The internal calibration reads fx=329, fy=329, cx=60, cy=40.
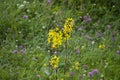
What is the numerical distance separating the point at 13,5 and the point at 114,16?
1.54 meters

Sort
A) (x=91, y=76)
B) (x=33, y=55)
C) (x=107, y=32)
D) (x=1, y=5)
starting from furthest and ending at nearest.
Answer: (x=1, y=5) → (x=107, y=32) → (x=33, y=55) → (x=91, y=76)

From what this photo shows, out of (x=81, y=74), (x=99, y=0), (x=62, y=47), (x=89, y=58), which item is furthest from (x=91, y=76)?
(x=99, y=0)

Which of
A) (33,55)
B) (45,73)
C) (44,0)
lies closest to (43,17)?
(44,0)

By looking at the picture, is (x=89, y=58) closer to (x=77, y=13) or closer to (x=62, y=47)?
(x=62, y=47)

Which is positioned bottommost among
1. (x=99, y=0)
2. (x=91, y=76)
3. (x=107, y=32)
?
(x=91, y=76)

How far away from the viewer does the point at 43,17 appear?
479 cm

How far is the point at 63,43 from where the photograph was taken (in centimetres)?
434

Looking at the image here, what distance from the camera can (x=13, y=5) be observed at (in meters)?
4.98

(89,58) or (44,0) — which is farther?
(44,0)

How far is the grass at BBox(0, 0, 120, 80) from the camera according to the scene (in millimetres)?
3793

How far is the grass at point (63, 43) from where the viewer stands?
379cm

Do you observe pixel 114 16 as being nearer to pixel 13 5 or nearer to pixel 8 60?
pixel 13 5

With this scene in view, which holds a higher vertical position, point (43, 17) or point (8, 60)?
point (43, 17)


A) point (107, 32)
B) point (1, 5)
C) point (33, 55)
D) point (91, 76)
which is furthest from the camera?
point (1, 5)
